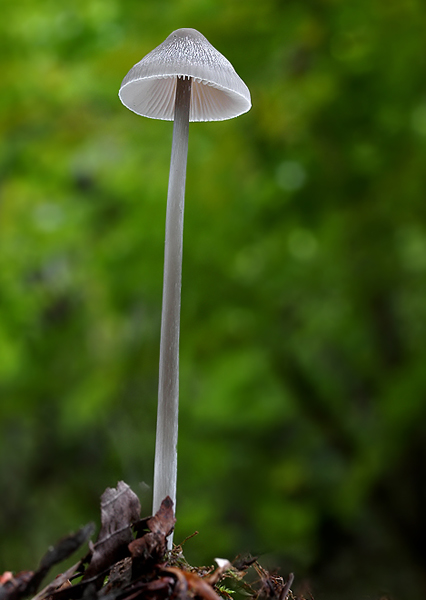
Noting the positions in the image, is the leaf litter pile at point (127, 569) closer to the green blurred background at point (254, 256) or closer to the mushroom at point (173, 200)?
the mushroom at point (173, 200)

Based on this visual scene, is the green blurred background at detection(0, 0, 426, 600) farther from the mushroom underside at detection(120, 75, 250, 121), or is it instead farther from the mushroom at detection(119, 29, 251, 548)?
the mushroom at detection(119, 29, 251, 548)

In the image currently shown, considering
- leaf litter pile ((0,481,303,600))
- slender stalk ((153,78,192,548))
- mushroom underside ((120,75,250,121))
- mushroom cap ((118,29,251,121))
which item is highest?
mushroom underside ((120,75,250,121))

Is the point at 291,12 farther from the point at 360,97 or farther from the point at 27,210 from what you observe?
the point at 27,210

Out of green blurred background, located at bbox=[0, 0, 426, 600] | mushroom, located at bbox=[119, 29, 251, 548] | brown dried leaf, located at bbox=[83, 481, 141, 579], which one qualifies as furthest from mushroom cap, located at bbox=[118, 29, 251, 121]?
green blurred background, located at bbox=[0, 0, 426, 600]

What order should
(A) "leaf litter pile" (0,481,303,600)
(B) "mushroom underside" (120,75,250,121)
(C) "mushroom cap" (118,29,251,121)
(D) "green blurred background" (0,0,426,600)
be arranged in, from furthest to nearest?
(D) "green blurred background" (0,0,426,600), (B) "mushroom underside" (120,75,250,121), (C) "mushroom cap" (118,29,251,121), (A) "leaf litter pile" (0,481,303,600)

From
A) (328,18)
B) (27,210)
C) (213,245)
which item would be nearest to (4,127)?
(27,210)

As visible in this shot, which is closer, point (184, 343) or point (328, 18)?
point (328, 18)

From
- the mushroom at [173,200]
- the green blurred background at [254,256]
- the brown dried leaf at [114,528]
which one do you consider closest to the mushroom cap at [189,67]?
the mushroom at [173,200]
